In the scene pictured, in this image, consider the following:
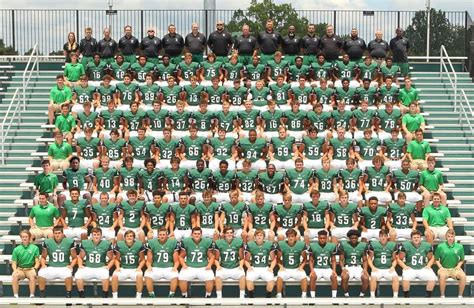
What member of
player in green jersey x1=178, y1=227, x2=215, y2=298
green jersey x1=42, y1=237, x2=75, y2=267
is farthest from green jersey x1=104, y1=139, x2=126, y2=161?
player in green jersey x1=178, y1=227, x2=215, y2=298

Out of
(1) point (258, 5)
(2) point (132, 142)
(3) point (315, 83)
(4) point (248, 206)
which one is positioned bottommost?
(4) point (248, 206)

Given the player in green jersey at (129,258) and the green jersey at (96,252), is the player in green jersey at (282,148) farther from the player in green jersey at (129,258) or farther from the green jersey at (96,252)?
the green jersey at (96,252)

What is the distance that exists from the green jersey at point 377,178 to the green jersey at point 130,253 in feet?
14.8

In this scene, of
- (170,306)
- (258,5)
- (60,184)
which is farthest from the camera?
(258,5)

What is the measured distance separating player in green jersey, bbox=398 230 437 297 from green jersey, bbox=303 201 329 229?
1.50 metres

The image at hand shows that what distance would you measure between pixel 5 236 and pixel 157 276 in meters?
3.51

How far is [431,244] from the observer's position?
51.2 feet

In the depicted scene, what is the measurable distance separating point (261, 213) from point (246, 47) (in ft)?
19.7

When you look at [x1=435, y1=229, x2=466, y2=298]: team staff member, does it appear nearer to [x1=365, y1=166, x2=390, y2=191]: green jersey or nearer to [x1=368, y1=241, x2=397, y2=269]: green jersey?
[x1=368, y1=241, x2=397, y2=269]: green jersey

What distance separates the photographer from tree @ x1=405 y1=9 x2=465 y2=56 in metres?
25.6

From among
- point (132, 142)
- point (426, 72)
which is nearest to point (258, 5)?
point (426, 72)

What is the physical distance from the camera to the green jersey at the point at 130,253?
49.4 ft

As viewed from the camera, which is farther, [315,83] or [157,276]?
[315,83]

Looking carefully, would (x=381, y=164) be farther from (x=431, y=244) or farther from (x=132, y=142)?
(x=132, y=142)
